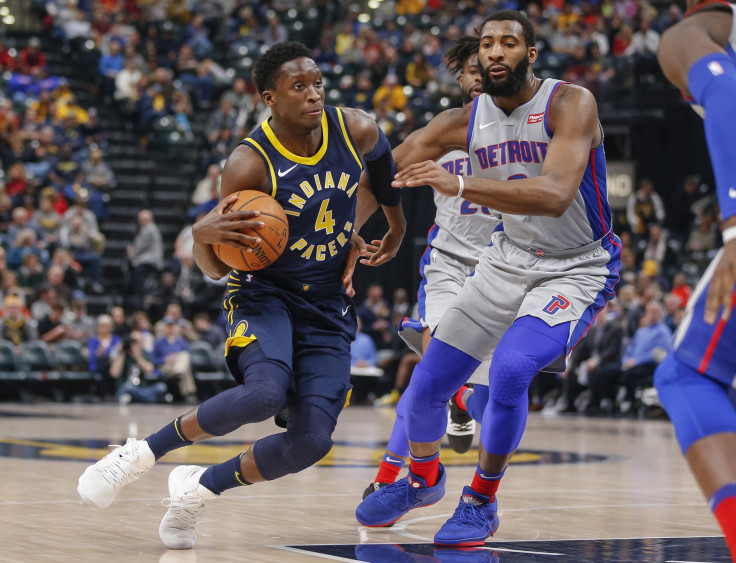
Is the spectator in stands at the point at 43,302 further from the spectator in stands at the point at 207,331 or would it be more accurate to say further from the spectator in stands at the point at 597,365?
the spectator in stands at the point at 597,365

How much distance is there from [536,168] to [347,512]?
5.91 ft

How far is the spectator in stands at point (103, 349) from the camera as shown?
47.5 ft

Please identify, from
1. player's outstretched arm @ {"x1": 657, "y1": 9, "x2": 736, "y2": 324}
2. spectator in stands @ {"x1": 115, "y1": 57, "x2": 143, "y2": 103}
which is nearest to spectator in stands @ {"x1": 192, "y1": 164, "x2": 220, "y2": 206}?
spectator in stands @ {"x1": 115, "y1": 57, "x2": 143, "y2": 103}

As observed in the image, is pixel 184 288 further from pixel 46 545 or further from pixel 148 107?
pixel 46 545

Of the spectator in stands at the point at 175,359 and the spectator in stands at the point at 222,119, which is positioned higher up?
the spectator in stands at the point at 222,119

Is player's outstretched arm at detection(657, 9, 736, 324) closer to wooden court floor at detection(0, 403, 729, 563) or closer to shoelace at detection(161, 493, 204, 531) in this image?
wooden court floor at detection(0, 403, 729, 563)

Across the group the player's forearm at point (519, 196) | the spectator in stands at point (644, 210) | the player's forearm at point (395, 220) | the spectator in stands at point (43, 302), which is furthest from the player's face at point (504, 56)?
the spectator in stands at point (644, 210)

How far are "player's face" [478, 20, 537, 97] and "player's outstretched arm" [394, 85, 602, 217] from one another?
20cm

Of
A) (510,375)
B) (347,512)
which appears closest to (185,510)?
(347,512)

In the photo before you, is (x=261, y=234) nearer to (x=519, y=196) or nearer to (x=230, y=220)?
(x=230, y=220)

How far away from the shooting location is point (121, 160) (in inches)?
759

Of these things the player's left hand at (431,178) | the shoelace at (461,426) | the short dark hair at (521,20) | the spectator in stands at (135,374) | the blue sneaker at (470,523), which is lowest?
the spectator in stands at (135,374)

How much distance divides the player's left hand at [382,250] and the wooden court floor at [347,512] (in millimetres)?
1123

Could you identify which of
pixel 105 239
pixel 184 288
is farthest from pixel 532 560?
pixel 105 239
